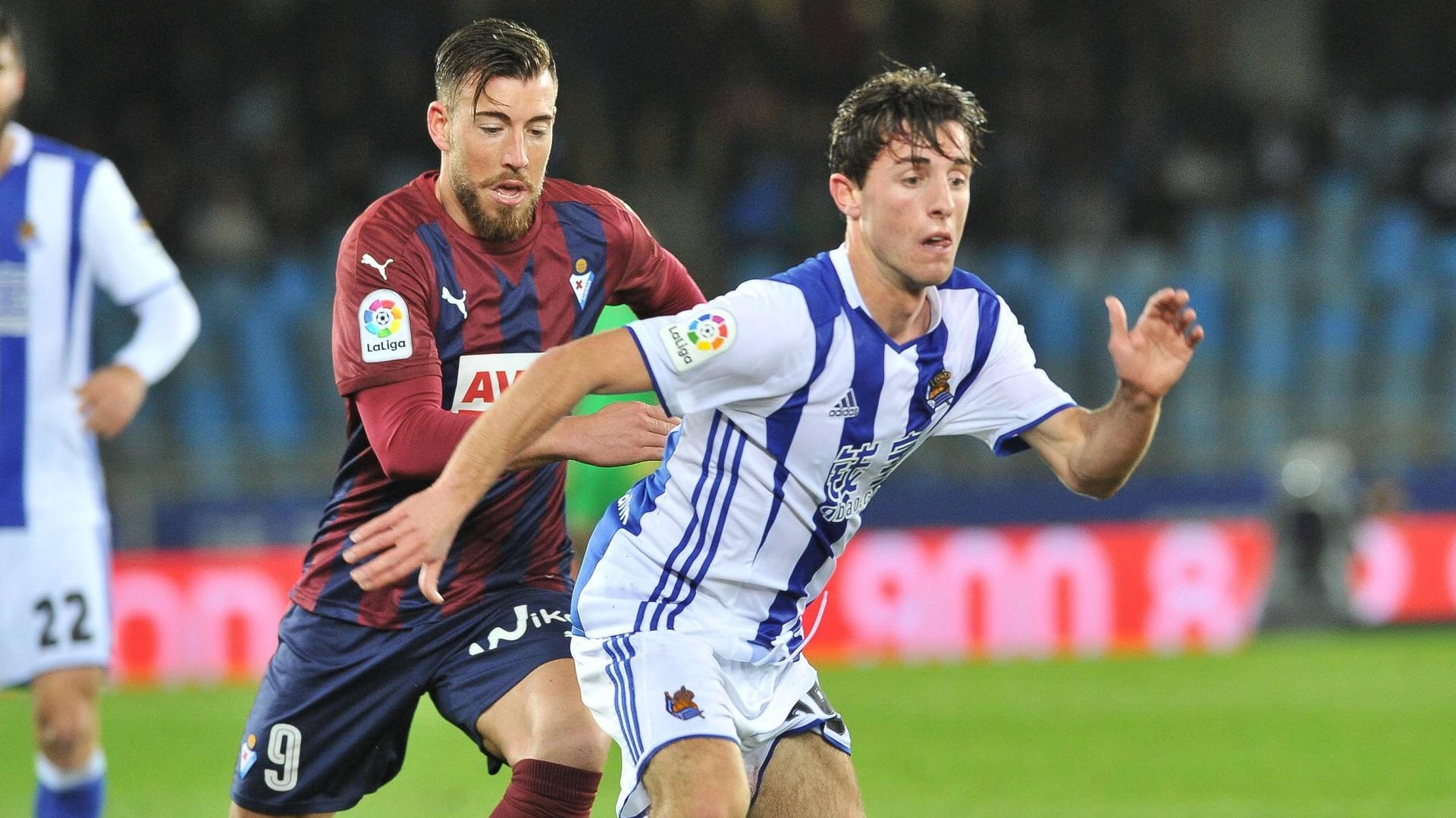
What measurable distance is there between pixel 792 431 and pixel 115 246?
Result: 7.81 ft

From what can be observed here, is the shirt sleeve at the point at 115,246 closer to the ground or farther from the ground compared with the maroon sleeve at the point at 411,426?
farther from the ground

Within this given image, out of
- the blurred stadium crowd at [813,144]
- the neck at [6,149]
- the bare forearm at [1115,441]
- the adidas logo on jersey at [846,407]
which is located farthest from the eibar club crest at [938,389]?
the blurred stadium crowd at [813,144]

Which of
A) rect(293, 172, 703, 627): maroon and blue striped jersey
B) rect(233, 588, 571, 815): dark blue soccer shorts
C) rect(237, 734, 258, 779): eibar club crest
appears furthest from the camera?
rect(237, 734, 258, 779): eibar club crest

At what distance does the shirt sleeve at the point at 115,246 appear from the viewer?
5.31 meters

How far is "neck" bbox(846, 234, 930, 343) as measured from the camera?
155 inches

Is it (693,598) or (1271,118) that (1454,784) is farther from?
(1271,118)

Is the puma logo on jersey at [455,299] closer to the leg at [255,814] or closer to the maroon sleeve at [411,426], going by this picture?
the maroon sleeve at [411,426]

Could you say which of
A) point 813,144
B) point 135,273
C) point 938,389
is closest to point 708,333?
point 938,389

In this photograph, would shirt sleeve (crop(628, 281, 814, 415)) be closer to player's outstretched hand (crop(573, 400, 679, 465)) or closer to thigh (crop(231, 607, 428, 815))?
player's outstretched hand (crop(573, 400, 679, 465))

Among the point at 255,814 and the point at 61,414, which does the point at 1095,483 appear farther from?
the point at 61,414

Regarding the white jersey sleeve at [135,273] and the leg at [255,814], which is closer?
the leg at [255,814]

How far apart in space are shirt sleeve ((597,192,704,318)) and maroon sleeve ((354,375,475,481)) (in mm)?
627

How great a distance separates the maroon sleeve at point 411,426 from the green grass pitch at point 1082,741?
373 cm

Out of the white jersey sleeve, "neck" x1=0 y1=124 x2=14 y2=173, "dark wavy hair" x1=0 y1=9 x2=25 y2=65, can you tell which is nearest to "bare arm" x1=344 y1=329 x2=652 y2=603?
the white jersey sleeve
